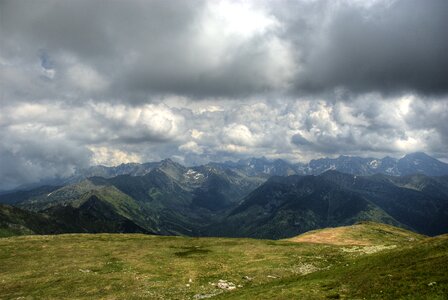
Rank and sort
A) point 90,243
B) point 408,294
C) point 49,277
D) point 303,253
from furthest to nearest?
point 90,243
point 303,253
point 49,277
point 408,294

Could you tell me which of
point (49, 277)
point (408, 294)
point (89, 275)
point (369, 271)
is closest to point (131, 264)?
point (89, 275)

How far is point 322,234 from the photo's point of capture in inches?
4783

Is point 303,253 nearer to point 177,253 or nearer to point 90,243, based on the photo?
point 177,253

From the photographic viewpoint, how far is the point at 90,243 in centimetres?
9756

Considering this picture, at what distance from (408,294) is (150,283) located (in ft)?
121

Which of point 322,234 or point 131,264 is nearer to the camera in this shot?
point 131,264

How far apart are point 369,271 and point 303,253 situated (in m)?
33.0

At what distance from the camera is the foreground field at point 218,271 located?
131 ft

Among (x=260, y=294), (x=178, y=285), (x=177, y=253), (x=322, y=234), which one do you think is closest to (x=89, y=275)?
(x=178, y=285)

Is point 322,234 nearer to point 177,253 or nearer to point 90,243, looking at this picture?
point 177,253

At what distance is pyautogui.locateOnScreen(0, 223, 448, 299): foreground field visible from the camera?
40.0m

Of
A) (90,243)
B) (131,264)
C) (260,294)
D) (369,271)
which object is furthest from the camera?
(90,243)

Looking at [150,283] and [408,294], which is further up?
[408,294]

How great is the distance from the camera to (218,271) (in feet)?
208
